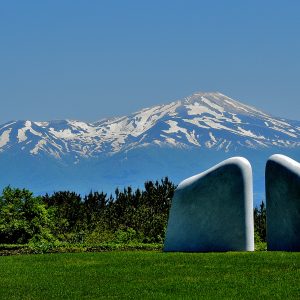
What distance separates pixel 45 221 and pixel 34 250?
7619 mm

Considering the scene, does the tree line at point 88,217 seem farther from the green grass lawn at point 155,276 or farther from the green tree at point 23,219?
the green grass lawn at point 155,276

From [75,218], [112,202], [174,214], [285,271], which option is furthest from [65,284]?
[112,202]

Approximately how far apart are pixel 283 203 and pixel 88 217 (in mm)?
26573

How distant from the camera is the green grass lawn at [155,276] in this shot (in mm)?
18016

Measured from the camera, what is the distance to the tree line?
3922cm

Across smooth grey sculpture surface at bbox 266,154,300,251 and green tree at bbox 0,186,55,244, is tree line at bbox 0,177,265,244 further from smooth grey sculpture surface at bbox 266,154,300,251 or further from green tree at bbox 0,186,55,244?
smooth grey sculpture surface at bbox 266,154,300,251

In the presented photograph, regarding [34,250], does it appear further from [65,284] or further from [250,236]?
[65,284]

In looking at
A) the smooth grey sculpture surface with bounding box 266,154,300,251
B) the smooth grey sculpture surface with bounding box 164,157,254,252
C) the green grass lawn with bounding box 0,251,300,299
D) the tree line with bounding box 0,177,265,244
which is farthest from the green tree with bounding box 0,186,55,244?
the smooth grey sculpture surface with bounding box 266,154,300,251

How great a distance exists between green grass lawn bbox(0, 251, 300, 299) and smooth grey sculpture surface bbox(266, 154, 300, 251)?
185 cm

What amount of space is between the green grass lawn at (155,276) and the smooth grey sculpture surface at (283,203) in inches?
73.0

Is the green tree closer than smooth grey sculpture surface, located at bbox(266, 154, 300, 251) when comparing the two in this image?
No

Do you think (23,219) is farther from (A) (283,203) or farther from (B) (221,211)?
(A) (283,203)

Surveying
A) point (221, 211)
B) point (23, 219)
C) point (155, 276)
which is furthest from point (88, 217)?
point (155, 276)

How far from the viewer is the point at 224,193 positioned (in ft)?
88.0
